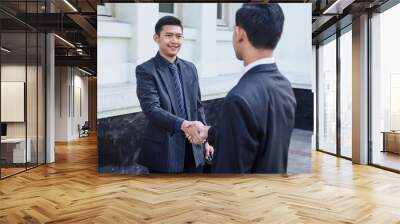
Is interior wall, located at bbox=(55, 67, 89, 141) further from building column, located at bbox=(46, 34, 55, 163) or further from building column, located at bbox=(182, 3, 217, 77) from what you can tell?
building column, located at bbox=(182, 3, 217, 77)

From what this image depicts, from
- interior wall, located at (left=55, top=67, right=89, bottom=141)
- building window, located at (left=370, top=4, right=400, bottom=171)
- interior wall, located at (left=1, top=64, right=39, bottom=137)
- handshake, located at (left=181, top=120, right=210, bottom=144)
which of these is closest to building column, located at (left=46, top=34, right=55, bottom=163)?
interior wall, located at (left=1, top=64, right=39, bottom=137)

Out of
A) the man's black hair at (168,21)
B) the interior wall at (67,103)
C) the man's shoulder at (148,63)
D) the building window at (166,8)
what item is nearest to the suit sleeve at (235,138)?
the man's shoulder at (148,63)

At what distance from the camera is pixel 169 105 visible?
6.52 meters

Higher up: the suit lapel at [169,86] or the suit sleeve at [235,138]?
the suit lapel at [169,86]

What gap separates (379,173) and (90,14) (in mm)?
6391

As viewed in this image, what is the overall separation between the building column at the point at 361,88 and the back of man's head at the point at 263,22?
2752 millimetres

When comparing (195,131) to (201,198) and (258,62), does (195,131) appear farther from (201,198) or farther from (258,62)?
(201,198)

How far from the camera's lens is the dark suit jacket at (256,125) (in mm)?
6180

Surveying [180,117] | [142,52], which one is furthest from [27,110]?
[180,117]

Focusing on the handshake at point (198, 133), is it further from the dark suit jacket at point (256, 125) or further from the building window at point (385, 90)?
the building window at point (385, 90)

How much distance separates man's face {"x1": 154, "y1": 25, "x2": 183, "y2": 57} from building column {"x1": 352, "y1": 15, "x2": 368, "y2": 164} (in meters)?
4.13

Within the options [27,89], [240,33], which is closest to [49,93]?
[27,89]

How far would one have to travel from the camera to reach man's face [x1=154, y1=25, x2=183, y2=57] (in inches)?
265

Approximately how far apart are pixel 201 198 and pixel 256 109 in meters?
1.74
